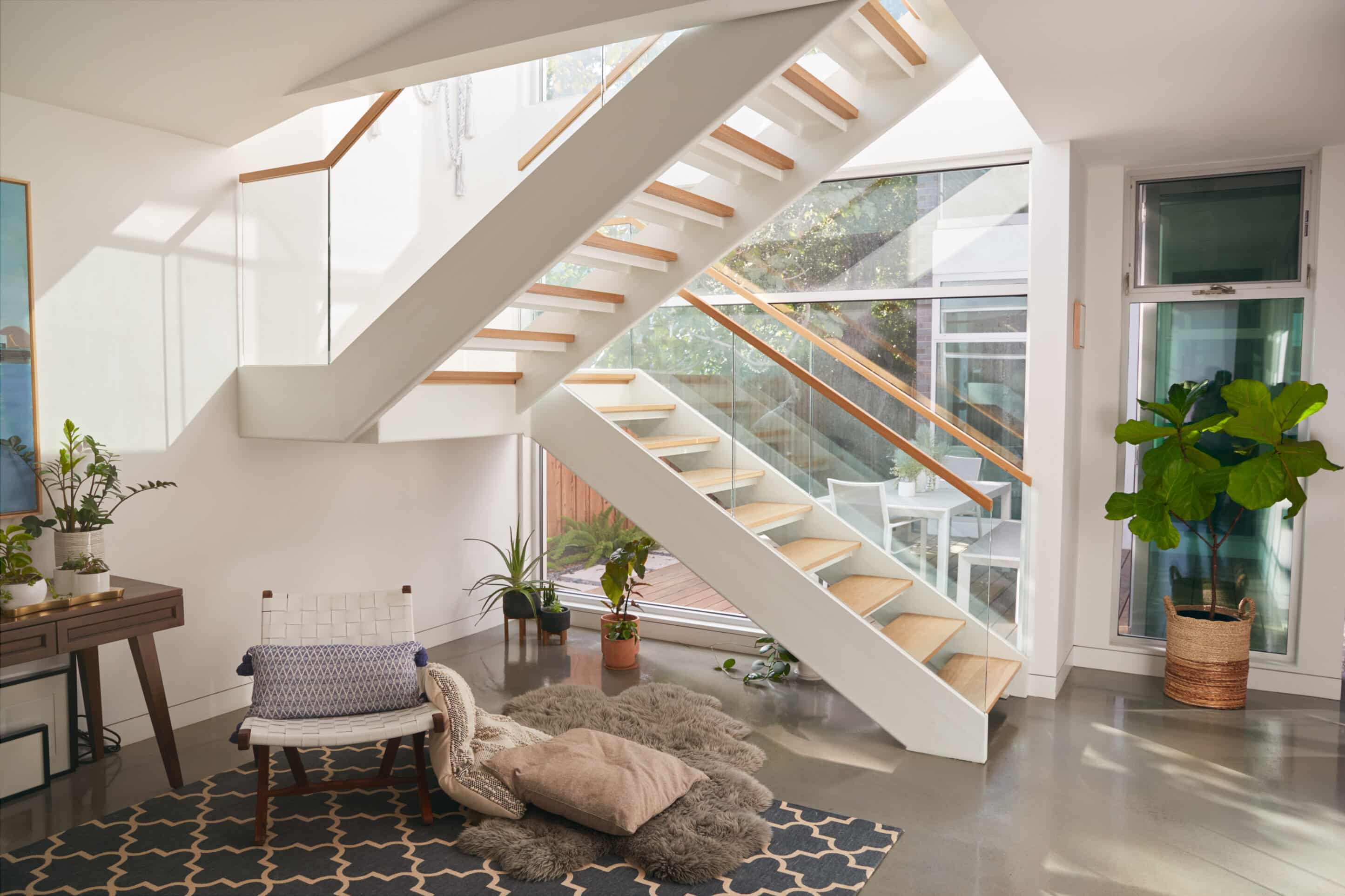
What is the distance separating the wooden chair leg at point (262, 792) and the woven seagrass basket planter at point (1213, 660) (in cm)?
427

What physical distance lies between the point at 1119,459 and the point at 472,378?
A: 3611 mm

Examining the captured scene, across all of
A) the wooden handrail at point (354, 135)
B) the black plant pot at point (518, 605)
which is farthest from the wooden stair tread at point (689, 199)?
the black plant pot at point (518, 605)

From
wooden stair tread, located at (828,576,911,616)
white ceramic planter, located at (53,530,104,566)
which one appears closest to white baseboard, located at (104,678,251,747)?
white ceramic planter, located at (53,530,104,566)

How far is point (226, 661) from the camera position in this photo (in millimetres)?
4484

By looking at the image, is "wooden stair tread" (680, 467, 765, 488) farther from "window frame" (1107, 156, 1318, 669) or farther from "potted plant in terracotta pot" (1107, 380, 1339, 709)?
"window frame" (1107, 156, 1318, 669)

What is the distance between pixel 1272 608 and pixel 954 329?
228cm

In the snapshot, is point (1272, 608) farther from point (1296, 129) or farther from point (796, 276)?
point (796, 276)

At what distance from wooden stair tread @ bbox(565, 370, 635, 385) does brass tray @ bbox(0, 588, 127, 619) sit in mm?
2178

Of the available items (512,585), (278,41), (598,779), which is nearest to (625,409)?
(512,585)

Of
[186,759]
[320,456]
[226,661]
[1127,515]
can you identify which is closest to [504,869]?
[186,759]

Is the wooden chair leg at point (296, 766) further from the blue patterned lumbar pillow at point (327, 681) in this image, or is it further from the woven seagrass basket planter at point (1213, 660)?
the woven seagrass basket planter at point (1213, 660)

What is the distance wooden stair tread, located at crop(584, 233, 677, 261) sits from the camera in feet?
11.9

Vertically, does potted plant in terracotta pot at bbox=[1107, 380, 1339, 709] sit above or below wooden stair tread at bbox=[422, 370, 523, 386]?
below

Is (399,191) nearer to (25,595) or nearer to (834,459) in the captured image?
(25,595)
